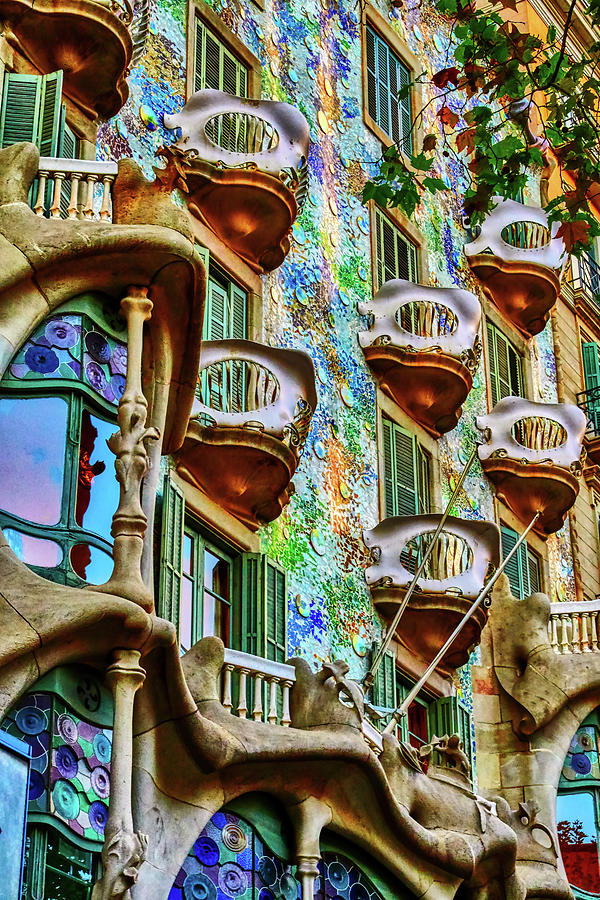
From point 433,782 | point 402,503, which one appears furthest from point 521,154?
point 402,503

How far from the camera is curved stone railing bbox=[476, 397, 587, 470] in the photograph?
2536cm

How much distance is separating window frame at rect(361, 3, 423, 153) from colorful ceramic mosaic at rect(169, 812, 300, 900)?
12.2 meters

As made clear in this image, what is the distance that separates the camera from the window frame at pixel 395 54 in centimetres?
2525

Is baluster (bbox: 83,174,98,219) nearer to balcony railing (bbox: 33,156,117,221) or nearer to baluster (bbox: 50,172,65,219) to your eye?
balcony railing (bbox: 33,156,117,221)

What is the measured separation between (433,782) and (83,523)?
536 cm

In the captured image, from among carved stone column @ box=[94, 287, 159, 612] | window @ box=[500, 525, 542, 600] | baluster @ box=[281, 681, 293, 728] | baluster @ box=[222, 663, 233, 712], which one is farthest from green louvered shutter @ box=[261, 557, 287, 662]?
window @ box=[500, 525, 542, 600]

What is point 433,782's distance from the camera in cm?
1803

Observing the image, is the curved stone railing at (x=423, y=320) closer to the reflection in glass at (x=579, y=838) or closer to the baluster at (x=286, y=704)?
the reflection in glass at (x=579, y=838)

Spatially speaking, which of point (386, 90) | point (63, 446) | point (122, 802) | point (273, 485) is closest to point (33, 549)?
point (63, 446)

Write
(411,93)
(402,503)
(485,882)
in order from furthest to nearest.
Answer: (411,93), (402,503), (485,882)

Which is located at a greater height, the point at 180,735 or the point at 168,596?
the point at 168,596

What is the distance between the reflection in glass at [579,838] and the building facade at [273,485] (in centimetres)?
3

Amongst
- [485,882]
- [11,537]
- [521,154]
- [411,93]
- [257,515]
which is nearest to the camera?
[11,537]

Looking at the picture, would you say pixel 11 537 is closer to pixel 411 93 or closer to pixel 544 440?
pixel 544 440
